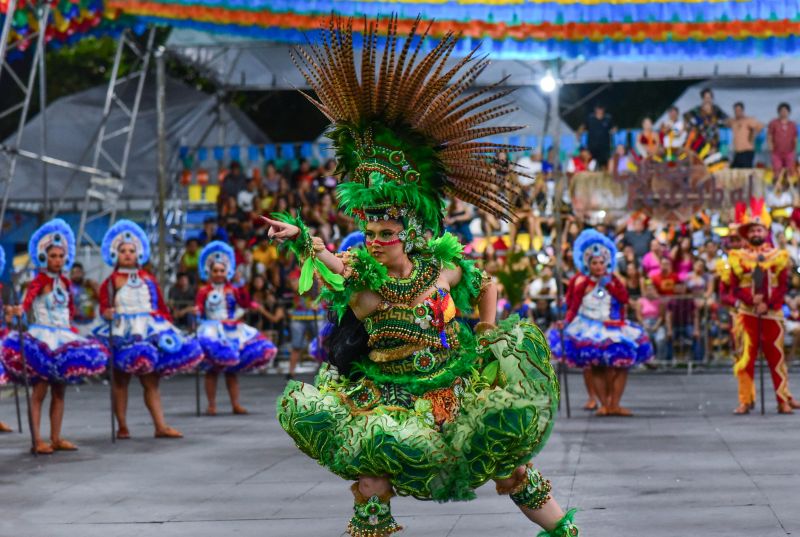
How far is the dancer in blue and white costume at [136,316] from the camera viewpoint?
1287 cm

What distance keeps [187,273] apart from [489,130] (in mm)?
15660

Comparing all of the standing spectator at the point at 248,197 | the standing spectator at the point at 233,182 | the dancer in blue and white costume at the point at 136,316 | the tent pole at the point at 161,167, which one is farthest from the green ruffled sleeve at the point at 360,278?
the standing spectator at the point at 233,182

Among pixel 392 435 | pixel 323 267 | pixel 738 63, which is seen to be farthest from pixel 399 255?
pixel 738 63

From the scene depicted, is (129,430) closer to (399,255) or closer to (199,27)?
(199,27)

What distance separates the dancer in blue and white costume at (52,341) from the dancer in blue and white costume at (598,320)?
4691mm

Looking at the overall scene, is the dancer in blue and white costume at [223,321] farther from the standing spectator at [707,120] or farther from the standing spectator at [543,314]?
the standing spectator at [707,120]

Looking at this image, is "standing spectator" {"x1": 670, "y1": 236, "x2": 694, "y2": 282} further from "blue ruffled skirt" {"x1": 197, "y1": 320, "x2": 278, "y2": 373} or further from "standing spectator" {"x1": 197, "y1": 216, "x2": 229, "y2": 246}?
"blue ruffled skirt" {"x1": 197, "y1": 320, "x2": 278, "y2": 373}

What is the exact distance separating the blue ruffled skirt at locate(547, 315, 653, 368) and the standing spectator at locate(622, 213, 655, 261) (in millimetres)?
7138

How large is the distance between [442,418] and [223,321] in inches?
360

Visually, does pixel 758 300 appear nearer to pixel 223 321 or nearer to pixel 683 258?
pixel 223 321

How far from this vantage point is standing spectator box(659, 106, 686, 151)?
21.8 meters

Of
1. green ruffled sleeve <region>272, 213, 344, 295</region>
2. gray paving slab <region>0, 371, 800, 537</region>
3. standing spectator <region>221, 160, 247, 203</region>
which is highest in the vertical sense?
standing spectator <region>221, 160, 247, 203</region>

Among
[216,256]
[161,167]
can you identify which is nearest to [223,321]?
[216,256]

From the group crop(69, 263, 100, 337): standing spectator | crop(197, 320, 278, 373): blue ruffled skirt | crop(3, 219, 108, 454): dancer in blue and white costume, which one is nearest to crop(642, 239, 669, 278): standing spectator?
crop(197, 320, 278, 373): blue ruffled skirt
